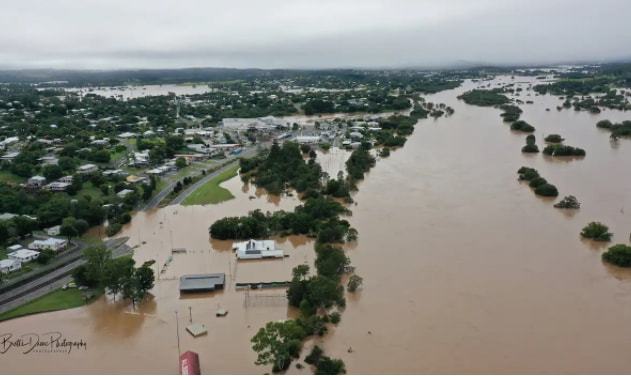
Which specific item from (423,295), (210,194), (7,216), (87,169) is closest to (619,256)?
(423,295)

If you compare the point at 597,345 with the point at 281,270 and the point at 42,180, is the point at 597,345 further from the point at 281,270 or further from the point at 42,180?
the point at 42,180

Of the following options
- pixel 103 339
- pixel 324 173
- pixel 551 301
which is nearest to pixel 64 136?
pixel 324 173

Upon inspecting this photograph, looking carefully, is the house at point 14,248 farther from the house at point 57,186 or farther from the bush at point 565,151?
the bush at point 565,151

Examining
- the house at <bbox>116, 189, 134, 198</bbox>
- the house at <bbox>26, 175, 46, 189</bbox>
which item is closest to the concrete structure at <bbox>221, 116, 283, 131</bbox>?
the house at <bbox>116, 189, 134, 198</bbox>

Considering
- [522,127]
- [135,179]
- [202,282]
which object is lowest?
[202,282]

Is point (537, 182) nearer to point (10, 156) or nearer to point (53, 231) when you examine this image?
point (53, 231)

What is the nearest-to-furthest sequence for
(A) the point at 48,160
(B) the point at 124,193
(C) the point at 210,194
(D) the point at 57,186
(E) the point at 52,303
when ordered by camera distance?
(E) the point at 52,303
(B) the point at 124,193
(C) the point at 210,194
(D) the point at 57,186
(A) the point at 48,160

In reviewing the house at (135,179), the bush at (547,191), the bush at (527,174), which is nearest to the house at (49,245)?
the house at (135,179)
